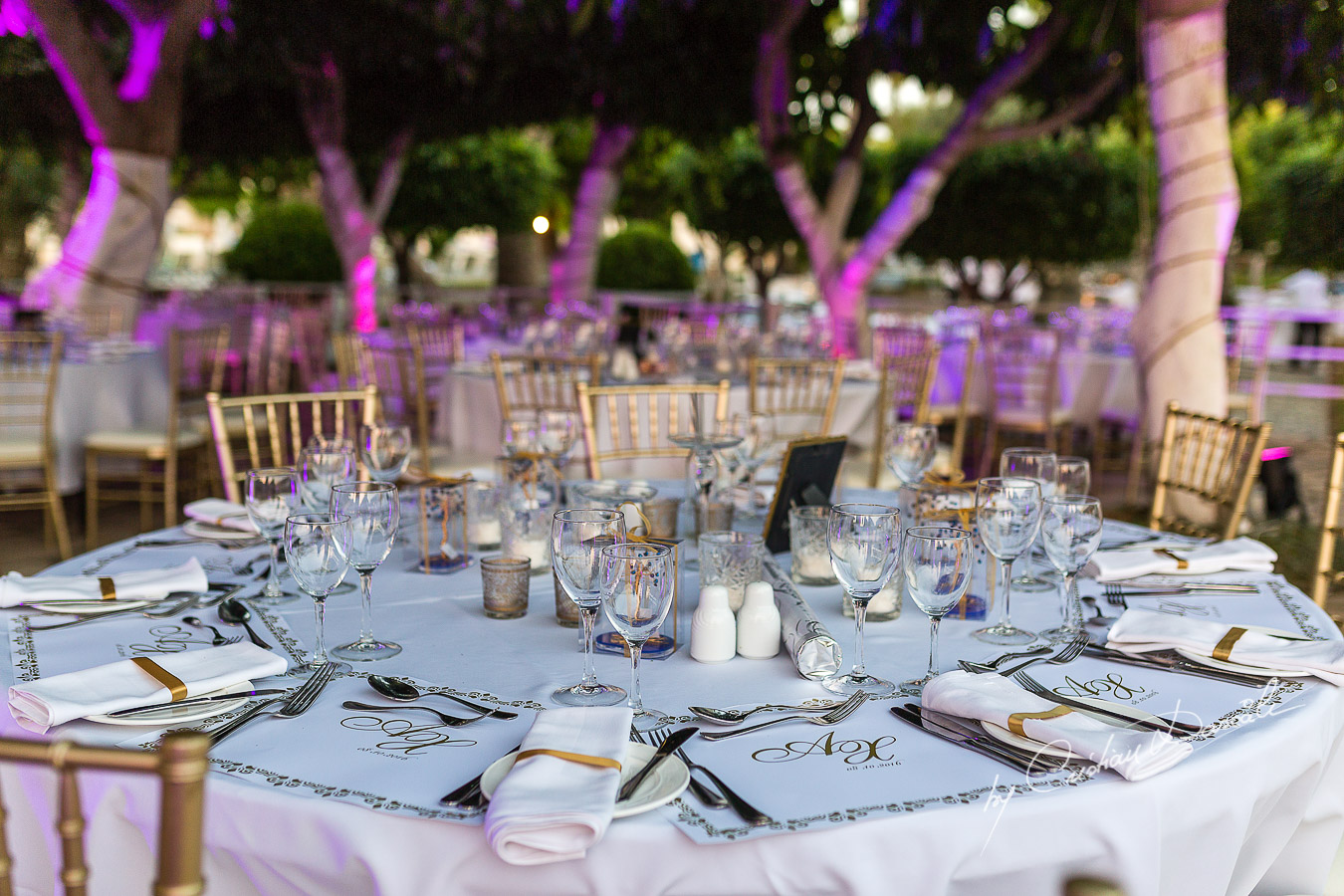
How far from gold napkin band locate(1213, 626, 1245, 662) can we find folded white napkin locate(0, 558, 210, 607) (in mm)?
1493

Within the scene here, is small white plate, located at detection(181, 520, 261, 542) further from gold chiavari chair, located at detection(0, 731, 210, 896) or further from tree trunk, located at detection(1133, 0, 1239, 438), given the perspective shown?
tree trunk, located at detection(1133, 0, 1239, 438)

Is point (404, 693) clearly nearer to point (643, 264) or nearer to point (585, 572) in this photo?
point (585, 572)

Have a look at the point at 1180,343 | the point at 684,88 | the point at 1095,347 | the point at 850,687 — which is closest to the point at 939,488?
the point at 850,687

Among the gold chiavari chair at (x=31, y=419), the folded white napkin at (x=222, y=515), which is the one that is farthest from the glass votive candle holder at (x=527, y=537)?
the gold chiavari chair at (x=31, y=419)

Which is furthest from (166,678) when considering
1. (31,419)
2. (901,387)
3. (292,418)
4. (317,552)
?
(901,387)

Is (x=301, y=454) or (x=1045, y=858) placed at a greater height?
(x=301, y=454)

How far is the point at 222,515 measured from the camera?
6.92 feet

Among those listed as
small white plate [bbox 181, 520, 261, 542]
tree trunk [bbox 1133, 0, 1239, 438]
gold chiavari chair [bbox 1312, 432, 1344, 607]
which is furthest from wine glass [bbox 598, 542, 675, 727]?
tree trunk [bbox 1133, 0, 1239, 438]

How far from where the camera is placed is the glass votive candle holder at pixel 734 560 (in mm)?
1539

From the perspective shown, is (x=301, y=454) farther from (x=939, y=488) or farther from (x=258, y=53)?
(x=258, y=53)

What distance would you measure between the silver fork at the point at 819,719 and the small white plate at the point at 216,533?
1221 millimetres

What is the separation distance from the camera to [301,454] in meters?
1.96

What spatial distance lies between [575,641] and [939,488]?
73 cm

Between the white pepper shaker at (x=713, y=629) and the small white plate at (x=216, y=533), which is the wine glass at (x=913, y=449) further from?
the small white plate at (x=216, y=533)
